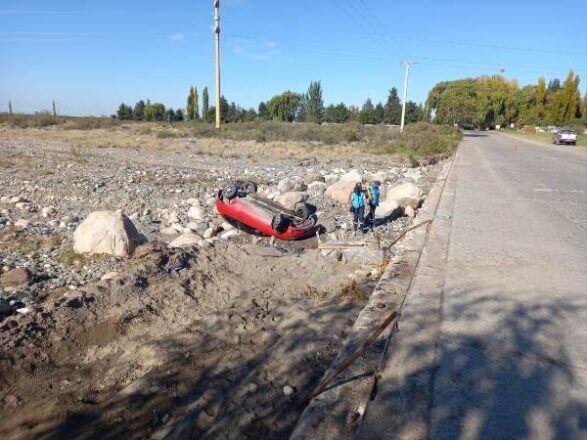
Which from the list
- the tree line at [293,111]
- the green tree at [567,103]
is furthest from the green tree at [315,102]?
the green tree at [567,103]

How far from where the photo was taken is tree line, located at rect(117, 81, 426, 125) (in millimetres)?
70688

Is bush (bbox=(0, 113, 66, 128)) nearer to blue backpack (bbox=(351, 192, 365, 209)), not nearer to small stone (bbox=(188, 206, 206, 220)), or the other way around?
small stone (bbox=(188, 206, 206, 220))

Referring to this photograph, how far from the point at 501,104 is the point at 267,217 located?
2751 inches

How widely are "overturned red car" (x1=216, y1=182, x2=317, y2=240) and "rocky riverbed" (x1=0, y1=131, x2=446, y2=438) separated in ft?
0.70

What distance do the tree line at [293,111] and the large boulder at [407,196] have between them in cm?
6056

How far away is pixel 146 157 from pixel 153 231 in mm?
14133

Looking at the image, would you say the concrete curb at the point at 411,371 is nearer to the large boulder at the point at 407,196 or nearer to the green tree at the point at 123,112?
the large boulder at the point at 407,196

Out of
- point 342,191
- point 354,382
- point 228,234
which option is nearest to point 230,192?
point 228,234

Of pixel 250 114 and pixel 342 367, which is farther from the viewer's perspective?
pixel 250 114

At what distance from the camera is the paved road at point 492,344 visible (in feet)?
8.23

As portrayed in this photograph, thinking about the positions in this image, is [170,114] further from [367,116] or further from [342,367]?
[342,367]

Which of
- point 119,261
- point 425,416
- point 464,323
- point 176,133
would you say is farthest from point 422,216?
point 176,133

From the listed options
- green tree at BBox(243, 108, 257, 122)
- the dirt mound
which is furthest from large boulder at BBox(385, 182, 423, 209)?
green tree at BBox(243, 108, 257, 122)

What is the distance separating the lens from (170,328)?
14.3ft
